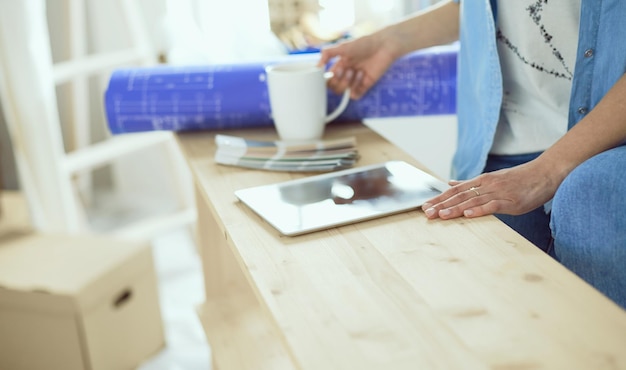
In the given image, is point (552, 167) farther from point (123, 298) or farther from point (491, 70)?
point (123, 298)

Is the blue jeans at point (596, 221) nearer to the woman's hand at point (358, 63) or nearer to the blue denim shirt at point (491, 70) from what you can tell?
the blue denim shirt at point (491, 70)

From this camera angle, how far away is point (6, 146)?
8.16 feet

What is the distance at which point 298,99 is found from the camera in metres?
1.16

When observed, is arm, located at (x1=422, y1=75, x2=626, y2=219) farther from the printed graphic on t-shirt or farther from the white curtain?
the white curtain

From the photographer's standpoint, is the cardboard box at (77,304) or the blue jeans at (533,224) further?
the cardboard box at (77,304)

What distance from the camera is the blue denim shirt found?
0.97 m

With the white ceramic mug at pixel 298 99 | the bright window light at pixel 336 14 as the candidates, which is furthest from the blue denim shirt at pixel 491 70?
the bright window light at pixel 336 14

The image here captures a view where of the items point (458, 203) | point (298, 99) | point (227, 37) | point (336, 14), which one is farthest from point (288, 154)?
point (336, 14)

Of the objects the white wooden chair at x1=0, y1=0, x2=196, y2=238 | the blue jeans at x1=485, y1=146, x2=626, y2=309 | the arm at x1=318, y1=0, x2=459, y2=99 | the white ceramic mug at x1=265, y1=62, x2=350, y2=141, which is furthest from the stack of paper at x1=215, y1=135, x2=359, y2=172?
the white wooden chair at x1=0, y1=0, x2=196, y2=238

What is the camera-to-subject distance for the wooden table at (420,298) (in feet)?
1.95

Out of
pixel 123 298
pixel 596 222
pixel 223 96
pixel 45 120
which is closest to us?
pixel 596 222

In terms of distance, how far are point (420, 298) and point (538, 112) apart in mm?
576

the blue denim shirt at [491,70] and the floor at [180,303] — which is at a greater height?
the blue denim shirt at [491,70]

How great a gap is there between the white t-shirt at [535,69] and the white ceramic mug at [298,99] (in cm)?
31
